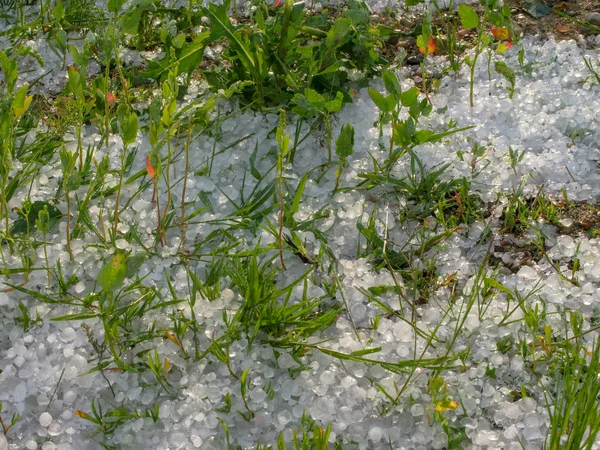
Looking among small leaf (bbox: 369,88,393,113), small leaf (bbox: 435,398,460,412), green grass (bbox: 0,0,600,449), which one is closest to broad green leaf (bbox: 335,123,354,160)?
green grass (bbox: 0,0,600,449)

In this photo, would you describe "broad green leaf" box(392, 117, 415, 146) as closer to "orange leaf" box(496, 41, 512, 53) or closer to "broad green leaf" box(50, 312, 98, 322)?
"orange leaf" box(496, 41, 512, 53)

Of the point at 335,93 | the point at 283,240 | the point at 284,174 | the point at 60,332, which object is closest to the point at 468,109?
the point at 335,93

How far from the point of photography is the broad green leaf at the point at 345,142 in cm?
222

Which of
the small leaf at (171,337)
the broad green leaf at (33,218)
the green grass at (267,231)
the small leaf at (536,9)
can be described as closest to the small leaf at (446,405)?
the green grass at (267,231)

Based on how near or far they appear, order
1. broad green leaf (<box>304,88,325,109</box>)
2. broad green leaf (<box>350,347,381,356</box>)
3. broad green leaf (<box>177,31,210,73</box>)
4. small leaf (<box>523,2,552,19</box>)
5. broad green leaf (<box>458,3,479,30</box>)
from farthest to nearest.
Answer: small leaf (<box>523,2,552,19</box>) < broad green leaf (<box>458,3,479,30</box>) < broad green leaf (<box>177,31,210,73</box>) < broad green leaf (<box>304,88,325,109</box>) < broad green leaf (<box>350,347,381,356</box>)

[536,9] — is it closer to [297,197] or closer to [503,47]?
[503,47]

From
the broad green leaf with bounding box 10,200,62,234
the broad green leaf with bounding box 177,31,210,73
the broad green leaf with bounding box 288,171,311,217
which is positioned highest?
the broad green leaf with bounding box 177,31,210,73

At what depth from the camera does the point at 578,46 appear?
284 cm

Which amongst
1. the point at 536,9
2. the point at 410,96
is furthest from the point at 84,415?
the point at 536,9

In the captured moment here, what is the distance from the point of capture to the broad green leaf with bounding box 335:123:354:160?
87.6 inches

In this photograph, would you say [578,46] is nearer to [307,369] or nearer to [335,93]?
[335,93]

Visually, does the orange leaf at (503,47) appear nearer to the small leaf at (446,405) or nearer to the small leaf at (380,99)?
the small leaf at (380,99)

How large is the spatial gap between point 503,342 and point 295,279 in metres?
0.62

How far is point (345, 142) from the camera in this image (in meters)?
2.23
